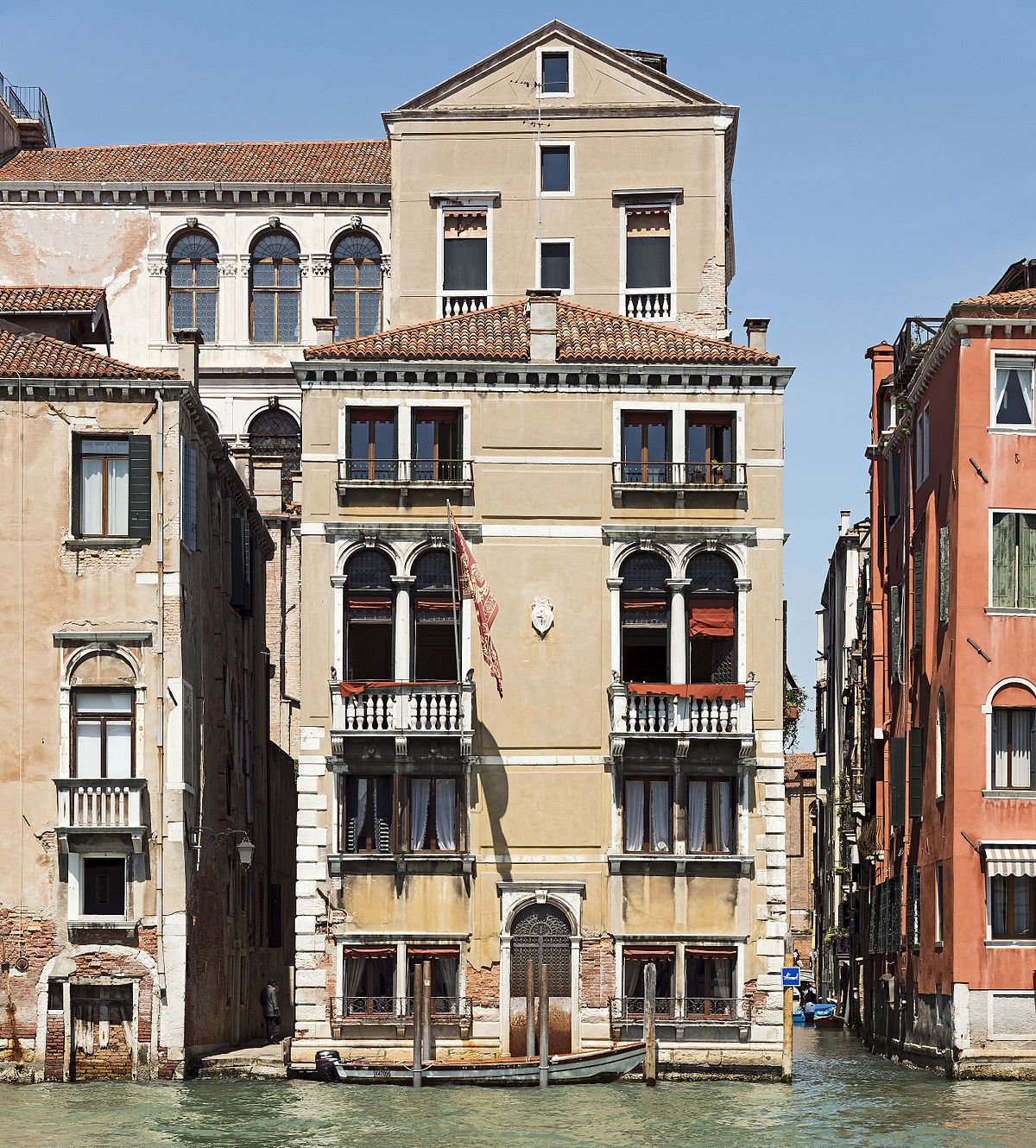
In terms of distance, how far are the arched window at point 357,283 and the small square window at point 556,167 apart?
14027 mm

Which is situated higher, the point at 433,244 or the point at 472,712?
the point at 433,244

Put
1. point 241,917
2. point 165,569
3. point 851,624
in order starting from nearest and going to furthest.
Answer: point 165,569 → point 241,917 → point 851,624

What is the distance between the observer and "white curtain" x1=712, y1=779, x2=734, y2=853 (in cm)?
3997

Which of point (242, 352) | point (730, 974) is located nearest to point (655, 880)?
point (730, 974)

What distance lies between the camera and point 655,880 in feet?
130

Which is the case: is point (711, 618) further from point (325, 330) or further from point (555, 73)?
point (555, 73)

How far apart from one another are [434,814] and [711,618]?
20.0 ft

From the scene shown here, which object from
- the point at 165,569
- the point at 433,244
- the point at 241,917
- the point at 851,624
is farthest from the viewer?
the point at 851,624

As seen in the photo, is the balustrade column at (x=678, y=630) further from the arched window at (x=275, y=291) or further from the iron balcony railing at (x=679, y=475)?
the arched window at (x=275, y=291)

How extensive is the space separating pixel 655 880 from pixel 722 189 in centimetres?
1777

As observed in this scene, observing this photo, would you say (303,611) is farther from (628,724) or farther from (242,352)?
(242,352)

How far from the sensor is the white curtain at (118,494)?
39531 millimetres

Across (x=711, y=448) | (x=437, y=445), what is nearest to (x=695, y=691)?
(x=711, y=448)

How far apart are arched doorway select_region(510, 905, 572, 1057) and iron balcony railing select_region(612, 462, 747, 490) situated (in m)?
7.82
